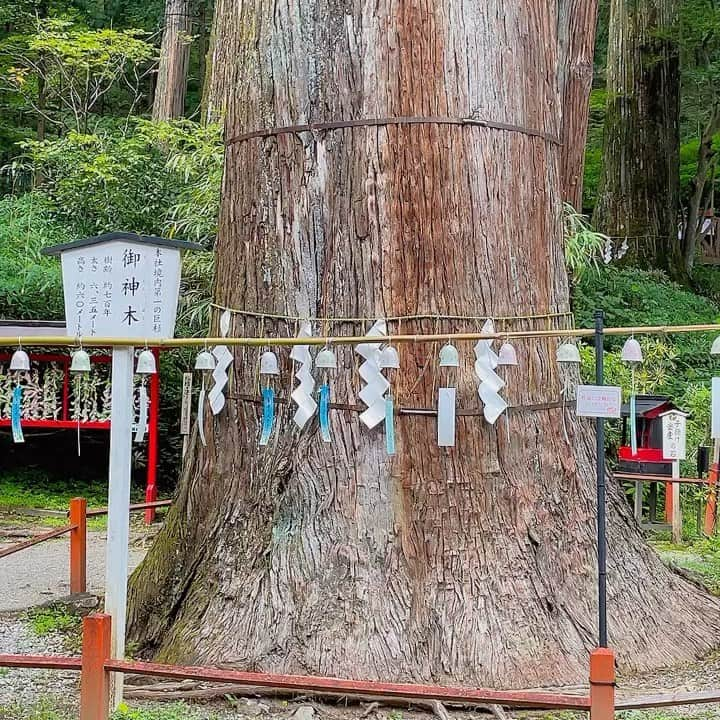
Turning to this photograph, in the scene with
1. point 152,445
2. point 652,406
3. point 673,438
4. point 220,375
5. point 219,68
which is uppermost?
point 219,68

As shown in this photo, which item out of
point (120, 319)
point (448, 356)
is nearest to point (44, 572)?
point (120, 319)

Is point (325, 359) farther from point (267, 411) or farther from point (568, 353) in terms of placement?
point (568, 353)

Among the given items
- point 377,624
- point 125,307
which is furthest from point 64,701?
point 125,307

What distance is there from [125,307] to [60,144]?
9.16 m

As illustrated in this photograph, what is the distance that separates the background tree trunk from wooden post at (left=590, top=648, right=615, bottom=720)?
12.5m

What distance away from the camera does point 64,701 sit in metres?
4.39

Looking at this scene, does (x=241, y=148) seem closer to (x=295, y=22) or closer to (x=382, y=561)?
(x=295, y=22)

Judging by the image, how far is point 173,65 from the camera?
1623 centimetres

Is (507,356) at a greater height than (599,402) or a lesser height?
greater

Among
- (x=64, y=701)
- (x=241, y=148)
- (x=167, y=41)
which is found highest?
(x=167, y=41)

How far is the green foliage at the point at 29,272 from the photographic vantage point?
11.3m

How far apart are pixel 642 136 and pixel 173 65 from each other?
7549 millimetres

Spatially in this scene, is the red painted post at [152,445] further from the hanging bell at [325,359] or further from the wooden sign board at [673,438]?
the hanging bell at [325,359]

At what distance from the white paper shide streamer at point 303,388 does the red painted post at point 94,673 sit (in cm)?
147
